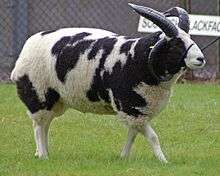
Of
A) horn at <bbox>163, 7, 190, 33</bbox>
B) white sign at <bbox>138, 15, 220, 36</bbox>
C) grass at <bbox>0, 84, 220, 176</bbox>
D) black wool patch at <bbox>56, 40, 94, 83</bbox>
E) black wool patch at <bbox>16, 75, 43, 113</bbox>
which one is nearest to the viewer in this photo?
grass at <bbox>0, 84, 220, 176</bbox>

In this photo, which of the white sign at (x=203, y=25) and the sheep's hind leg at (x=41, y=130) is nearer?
the sheep's hind leg at (x=41, y=130)

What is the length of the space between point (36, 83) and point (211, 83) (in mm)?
6314

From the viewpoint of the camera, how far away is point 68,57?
6938 millimetres

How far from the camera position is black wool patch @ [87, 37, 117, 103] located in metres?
6.78

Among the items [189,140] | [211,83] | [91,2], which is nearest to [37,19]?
[91,2]

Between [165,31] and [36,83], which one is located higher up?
[165,31]

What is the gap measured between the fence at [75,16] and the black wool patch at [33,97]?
5.86m

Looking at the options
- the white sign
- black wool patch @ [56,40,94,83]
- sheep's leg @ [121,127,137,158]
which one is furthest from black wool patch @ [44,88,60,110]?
the white sign

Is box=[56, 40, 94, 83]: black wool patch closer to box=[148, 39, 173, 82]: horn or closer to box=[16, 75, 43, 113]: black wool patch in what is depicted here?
box=[16, 75, 43, 113]: black wool patch

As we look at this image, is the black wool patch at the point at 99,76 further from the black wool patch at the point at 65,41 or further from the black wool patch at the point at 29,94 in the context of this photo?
the black wool patch at the point at 29,94

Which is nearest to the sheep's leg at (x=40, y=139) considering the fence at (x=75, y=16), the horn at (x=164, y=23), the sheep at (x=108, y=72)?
the sheep at (x=108, y=72)

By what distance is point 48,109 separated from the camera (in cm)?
716

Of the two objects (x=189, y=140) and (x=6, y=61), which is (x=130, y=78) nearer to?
(x=189, y=140)

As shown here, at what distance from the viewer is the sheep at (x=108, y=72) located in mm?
6527
